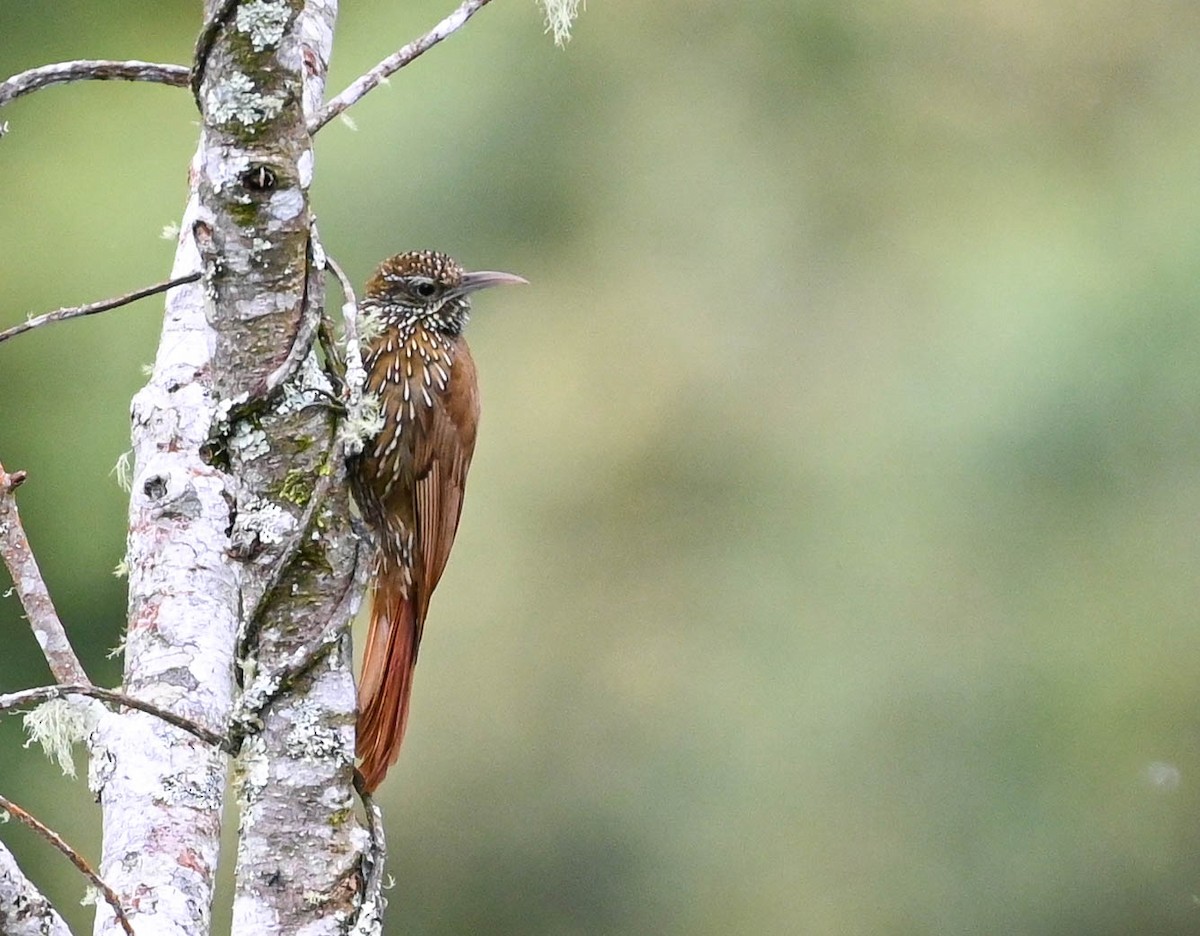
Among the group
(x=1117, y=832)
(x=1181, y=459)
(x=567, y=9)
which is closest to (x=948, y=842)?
(x=1117, y=832)

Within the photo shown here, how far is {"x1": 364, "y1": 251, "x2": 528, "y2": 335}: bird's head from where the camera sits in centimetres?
303

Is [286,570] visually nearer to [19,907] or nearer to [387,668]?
[19,907]

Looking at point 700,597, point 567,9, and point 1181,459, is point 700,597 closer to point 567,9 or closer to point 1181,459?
point 1181,459

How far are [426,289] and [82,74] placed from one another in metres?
0.99

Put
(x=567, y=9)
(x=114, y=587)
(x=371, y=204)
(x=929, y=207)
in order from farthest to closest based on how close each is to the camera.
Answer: (x=929, y=207)
(x=371, y=204)
(x=114, y=587)
(x=567, y=9)

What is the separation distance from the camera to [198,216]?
1602mm

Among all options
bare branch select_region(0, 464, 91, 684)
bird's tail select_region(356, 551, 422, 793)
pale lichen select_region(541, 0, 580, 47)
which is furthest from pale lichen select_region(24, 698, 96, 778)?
pale lichen select_region(541, 0, 580, 47)

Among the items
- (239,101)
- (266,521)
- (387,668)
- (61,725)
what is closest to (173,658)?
(61,725)

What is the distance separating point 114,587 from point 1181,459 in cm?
438

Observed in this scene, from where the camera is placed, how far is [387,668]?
258cm

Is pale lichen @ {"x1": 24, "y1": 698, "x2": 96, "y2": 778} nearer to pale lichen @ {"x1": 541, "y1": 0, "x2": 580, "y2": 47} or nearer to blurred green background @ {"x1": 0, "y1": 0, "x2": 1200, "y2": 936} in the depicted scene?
pale lichen @ {"x1": 541, "y1": 0, "x2": 580, "y2": 47}

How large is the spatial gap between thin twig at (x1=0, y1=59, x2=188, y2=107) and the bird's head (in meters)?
0.86

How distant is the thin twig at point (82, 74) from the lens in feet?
6.68

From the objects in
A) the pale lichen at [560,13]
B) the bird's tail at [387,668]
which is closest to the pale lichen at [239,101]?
the pale lichen at [560,13]
